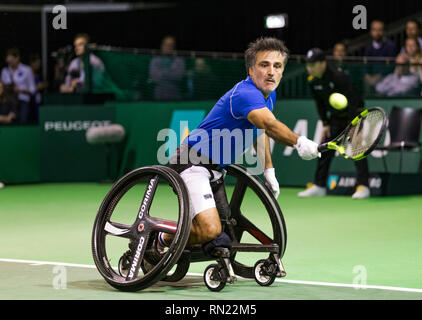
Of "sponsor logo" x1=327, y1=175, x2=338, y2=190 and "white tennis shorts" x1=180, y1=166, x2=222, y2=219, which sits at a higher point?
"white tennis shorts" x1=180, y1=166, x2=222, y2=219

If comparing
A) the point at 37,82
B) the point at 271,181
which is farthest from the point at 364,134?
the point at 37,82

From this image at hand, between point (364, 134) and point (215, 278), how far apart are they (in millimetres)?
1508

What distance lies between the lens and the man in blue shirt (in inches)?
262

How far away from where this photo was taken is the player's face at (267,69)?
22.1ft

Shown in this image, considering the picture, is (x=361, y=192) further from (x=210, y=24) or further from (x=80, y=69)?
(x=210, y=24)

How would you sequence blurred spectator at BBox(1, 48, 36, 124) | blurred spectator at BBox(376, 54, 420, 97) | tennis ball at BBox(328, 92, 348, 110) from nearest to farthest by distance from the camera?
tennis ball at BBox(328, 92, 348, 110) → blurred spectator at BBox(376, 54, 420, 97) → blurred spectator at BBox(1, 48, 36, 124)

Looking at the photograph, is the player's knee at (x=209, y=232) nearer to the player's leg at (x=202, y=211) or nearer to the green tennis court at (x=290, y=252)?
the player's leg at (x=202, y=211)

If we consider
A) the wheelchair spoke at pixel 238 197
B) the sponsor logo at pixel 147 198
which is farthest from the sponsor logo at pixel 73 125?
the sponsor logo at pixel 147 198

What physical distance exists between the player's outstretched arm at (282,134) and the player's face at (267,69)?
32cm

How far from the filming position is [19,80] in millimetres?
18625

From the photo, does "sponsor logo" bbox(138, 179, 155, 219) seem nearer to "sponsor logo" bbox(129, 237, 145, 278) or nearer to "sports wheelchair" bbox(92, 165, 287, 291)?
"sports wheelchair" bbox(92, 165, 287, 291)

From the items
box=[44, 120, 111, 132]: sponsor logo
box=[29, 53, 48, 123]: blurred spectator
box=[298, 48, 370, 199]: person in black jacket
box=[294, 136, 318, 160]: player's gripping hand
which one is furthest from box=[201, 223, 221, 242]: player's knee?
box=[29, 53, 48, 123]: blurred spectator

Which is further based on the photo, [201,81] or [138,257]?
[201,81]

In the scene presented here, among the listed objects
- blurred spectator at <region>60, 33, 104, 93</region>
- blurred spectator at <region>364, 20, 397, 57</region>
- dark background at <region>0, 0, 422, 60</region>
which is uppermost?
dark background at <region>0, 0, 422, 60</region>
